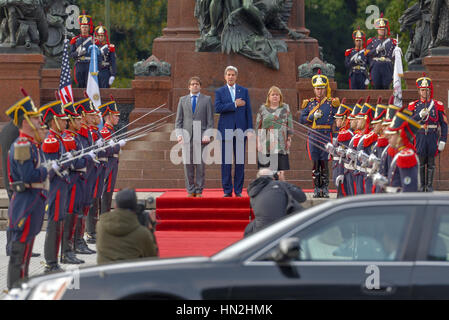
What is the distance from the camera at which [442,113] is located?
18844 millimetres

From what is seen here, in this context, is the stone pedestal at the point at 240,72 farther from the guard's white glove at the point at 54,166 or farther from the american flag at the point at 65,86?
the guard's white glove at the point at 54,166

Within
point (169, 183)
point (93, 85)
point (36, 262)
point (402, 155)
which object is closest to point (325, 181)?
point (169, 183)

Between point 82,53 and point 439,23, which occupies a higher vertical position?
point 439,23

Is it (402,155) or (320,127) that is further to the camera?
→ (320,127)

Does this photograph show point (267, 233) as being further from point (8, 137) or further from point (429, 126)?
point (429, 126)

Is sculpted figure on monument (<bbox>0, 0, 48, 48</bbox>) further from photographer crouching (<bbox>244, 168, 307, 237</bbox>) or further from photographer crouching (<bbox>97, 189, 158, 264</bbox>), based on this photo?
photographer crouching (<bbox>97, 189, 158, 264</bbox>)

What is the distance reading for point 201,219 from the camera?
627 inches

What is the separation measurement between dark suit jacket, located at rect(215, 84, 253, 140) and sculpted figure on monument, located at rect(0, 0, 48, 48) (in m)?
7.23

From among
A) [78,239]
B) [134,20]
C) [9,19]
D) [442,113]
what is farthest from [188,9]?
[134,20]

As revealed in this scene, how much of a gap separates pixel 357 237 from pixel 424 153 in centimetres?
1216

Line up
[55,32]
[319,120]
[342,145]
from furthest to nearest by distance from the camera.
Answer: [55,32], [319,120], [342,145]

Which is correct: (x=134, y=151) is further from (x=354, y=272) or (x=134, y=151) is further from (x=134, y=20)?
(x=134, y=20)

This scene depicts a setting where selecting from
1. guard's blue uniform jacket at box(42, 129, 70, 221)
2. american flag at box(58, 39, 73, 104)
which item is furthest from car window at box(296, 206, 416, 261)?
american flag at box(58, 39, 73, 104)

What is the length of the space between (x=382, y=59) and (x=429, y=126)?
20.6 feet
